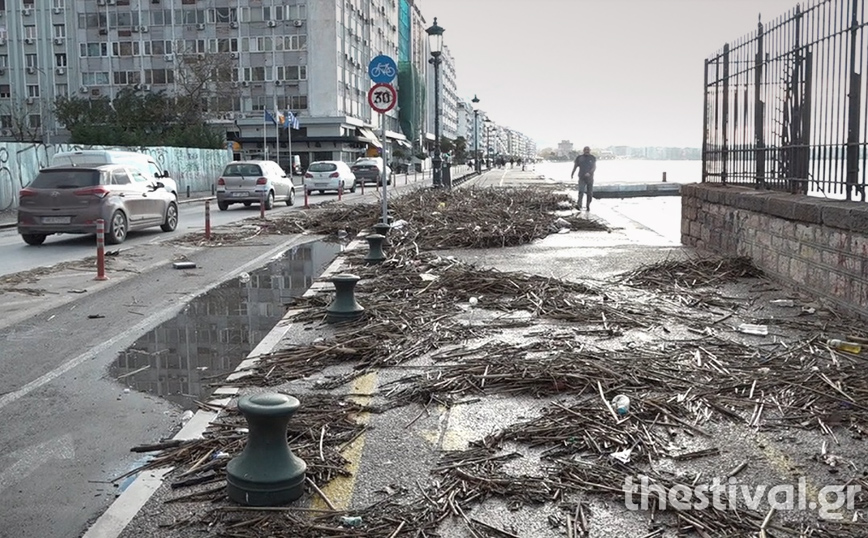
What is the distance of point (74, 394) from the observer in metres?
6.37

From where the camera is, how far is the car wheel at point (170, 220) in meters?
20.2

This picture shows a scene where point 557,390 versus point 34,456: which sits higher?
point 557,390

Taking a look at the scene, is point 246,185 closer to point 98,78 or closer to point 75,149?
point 75,149

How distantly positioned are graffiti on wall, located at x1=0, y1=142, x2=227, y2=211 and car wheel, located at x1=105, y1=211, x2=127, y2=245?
44.4 ft

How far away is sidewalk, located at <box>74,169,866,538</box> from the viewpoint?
388 cm

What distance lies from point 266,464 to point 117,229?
48.1 ft

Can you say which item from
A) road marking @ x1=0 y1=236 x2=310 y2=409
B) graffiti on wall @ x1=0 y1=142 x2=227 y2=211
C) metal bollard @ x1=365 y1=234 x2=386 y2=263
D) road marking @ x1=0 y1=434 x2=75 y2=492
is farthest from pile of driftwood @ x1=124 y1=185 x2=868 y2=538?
graffiti on wall @ x1=0 y1=142 x2=227 y2=211

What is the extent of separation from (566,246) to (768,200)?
519 centimetres

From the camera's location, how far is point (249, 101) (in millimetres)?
88250

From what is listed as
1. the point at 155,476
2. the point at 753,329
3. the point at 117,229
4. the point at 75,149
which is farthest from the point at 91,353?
the point at 75,149

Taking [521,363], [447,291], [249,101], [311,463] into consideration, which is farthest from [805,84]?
[249,101]

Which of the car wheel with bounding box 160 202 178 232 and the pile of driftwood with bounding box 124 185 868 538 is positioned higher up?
the car wheel with bounding box 160 202 178 232

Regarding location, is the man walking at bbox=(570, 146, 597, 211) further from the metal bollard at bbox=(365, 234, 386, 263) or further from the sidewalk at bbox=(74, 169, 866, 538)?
the sidewalk at bbox=(74, 169, 866, 538)

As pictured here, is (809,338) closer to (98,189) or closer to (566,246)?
(566,246)
